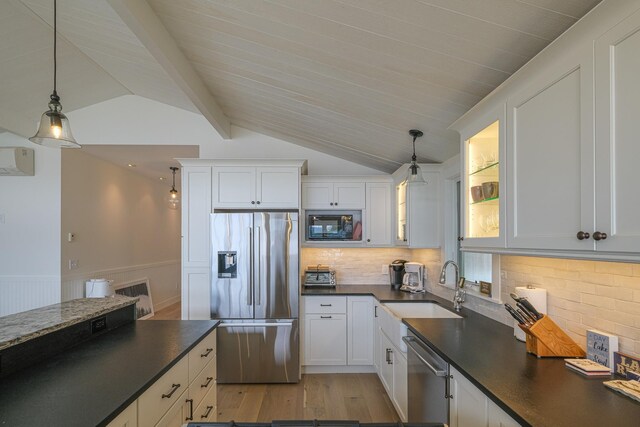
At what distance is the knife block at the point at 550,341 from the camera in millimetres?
1656

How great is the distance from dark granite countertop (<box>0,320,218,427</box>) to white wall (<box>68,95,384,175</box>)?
2748mm

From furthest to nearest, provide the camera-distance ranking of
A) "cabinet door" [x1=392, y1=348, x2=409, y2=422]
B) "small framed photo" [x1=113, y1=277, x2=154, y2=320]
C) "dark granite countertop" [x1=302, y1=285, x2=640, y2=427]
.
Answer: "small framed photo" [x1=113, y1=277, x2=154, y2=320] → "cabinet door" [x1=392, y1=348, x2=409, y2=422] → "dark granite countertop" [x1=302, y1=285, x2=640, y2=427]

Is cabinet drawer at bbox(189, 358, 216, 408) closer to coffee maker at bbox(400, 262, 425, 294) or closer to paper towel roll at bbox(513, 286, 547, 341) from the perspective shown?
paper towel roll at bbox(513, 286, 547, 341)

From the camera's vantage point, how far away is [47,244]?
14.2 ft

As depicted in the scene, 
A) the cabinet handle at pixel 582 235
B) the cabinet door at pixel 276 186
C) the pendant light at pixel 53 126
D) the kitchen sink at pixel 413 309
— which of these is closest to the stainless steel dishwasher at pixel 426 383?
the kitchen sink at pixel 413 309

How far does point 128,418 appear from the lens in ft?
4.22

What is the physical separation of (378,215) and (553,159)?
2759mm

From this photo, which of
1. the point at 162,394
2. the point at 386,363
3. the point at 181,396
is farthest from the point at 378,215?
the point at 162,394

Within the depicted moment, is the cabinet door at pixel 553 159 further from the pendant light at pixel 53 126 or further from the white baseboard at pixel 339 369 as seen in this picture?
the white baseboard at pixel 339 369

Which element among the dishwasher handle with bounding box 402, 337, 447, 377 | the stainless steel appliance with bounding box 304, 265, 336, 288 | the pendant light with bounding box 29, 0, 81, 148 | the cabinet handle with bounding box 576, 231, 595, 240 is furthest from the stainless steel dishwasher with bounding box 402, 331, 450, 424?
the pendant light with bounding box 29, 0, 81, 148

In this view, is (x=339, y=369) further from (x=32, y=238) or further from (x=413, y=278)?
(x=32, y=238)

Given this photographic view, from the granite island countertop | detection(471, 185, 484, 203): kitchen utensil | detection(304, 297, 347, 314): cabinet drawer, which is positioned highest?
detection(471, 185, 484, 203): kitchen utensil

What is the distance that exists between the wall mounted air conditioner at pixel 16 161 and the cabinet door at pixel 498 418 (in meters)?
5.30

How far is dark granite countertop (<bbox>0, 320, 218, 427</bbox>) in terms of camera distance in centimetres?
115
